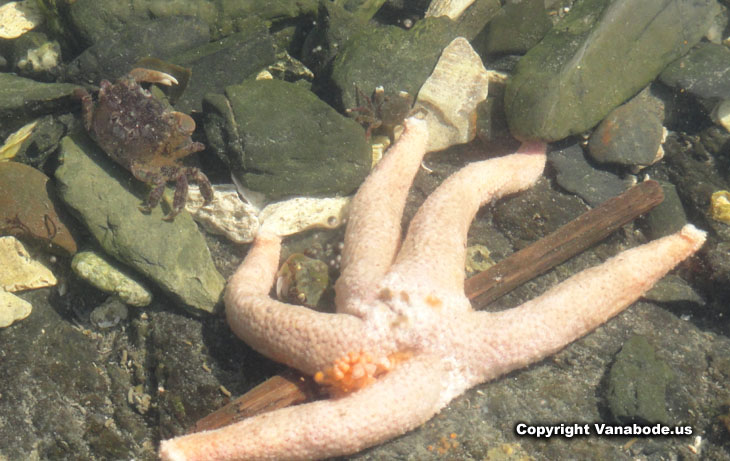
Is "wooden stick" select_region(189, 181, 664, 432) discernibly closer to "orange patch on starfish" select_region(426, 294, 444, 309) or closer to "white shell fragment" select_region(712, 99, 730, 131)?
"orange patch on starfish" select_region(426, 294, 444, 309)

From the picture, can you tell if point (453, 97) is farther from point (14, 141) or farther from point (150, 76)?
point (14, 141)

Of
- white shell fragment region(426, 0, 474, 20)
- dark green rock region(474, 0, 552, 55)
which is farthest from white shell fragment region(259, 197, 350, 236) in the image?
white shell fragment region(426, 0, 474, 20)

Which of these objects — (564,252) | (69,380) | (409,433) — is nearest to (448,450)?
(409,433)

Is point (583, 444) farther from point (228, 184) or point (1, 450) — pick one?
point (1, 450)

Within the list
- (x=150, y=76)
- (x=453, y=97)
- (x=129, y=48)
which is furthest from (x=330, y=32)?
(x=129, y=48)

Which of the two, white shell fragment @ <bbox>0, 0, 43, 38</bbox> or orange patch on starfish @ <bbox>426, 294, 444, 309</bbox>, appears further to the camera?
white shell fragment @ <bbox>0, 0, 43, 38</bbox>

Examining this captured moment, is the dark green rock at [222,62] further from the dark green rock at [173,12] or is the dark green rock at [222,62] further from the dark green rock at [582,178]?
the dark green rock at [582,178]
